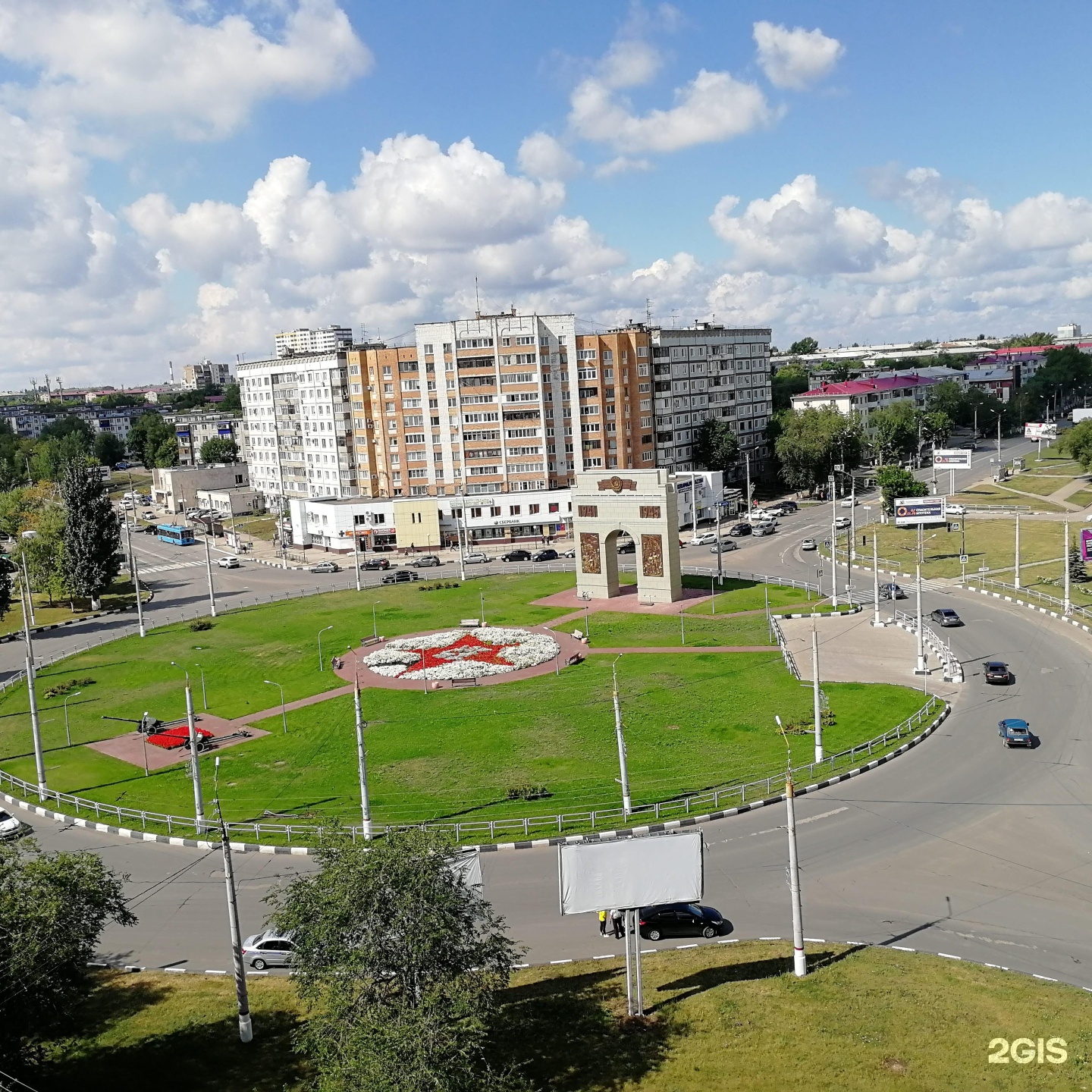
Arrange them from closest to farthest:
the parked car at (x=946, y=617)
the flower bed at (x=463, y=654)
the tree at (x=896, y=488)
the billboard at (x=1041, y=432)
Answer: the flower bed at (x=463, y=654) < the parked car at (x=946, y=617) < the tree at (x=896, y=488) < the billboard at (x=1041, y=432)

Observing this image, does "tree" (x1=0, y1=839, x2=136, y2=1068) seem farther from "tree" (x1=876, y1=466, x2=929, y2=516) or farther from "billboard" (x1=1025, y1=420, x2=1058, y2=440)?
"billboard" (x1=1025, y1=420, x2=1058, y2=440)

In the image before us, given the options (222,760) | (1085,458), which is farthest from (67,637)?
(1085,458)

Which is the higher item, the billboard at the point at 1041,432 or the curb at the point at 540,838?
the billboard at the point at 1041,432

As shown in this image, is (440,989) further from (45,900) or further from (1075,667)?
(1075,667)

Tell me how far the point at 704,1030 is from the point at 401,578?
74780mm

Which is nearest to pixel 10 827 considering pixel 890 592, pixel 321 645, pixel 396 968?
pixel 396 968

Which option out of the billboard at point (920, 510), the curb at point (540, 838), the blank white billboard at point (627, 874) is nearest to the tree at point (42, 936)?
the blank white billboard at point (627, 874)

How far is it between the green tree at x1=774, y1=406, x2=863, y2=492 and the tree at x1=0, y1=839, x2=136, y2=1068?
116666mm

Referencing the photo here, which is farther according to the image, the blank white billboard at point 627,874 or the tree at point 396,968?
the blank white billboard at point 627,874

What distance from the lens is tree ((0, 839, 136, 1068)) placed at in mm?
23281

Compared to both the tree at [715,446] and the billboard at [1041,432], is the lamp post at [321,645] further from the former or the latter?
the billboard at [1041,432]

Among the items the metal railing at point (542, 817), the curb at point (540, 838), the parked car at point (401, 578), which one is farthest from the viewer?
the parked car at point (401, 578)

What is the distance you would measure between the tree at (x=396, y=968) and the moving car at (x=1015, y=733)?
30095mm

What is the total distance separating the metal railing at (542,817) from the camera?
40.5m
